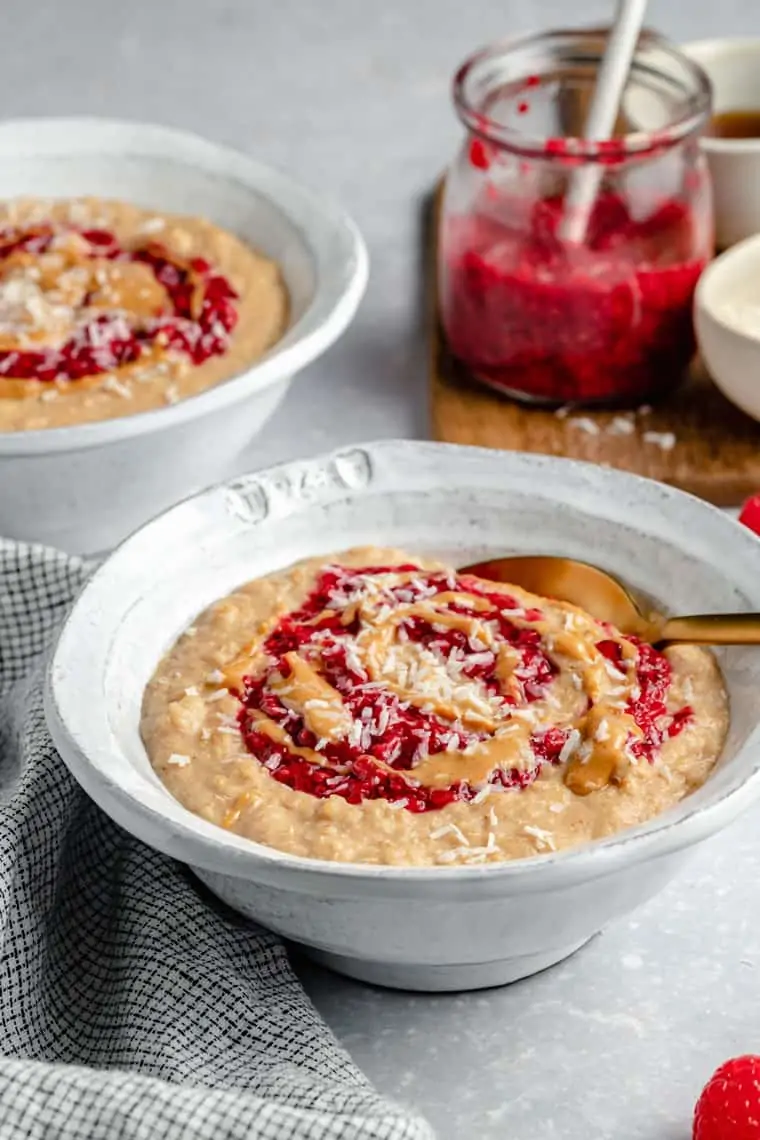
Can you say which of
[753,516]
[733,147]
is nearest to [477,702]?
[753,516]

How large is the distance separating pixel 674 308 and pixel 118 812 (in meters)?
1.53

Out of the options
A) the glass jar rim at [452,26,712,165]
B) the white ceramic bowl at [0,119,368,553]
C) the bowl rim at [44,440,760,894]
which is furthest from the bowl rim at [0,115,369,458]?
the bowl rim at [44,440,760,894]

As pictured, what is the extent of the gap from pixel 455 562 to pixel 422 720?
1.27 ft

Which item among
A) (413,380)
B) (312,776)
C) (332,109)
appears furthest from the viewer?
(332,109)

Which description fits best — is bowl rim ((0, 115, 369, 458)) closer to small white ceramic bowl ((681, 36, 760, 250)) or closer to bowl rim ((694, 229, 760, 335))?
bowl rim ((694, 229, 760, 335))

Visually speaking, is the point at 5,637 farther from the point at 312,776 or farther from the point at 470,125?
the point at 470,125

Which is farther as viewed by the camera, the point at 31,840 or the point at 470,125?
the point at 470,125

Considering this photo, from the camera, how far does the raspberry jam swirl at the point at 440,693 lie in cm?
189

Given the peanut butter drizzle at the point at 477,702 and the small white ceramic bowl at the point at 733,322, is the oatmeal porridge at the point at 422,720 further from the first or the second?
the small white ceramic bowl at the point at 733,322

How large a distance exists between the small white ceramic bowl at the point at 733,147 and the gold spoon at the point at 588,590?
1219mm

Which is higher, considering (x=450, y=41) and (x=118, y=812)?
(x=118, y=812)

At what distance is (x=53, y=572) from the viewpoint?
234 cm

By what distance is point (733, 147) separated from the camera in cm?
316

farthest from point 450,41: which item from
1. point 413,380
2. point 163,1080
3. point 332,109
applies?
point 163,1080
